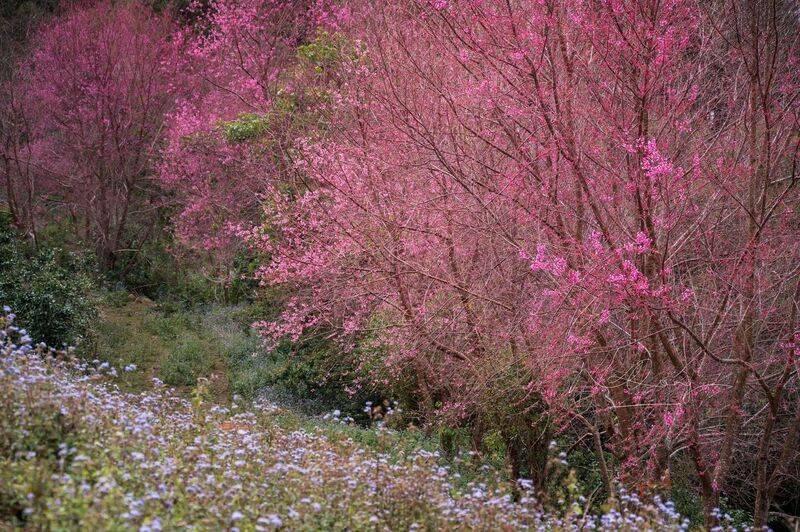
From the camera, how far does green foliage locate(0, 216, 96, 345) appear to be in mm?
10609

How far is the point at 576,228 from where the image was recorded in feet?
20.7

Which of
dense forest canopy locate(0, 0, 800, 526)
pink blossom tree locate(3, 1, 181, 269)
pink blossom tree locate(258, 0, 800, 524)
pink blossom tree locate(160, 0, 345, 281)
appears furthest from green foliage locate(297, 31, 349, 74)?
pink blossom tree locate(3, 1, 181, 269)

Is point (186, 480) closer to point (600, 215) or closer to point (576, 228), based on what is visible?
point (600, 215)

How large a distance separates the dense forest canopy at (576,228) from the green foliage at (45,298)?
305 cm

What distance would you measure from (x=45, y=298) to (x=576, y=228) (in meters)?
7.74

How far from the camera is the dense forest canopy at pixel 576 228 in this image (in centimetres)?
564

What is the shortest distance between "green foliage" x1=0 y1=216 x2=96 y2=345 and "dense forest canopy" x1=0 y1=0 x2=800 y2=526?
→ 10.0 ft

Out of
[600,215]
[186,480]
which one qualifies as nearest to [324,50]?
[600,215]

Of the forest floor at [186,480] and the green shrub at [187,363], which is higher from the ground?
the forest floor at [186,480]

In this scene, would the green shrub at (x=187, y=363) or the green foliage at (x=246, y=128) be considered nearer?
the green shrub at (x=187, y=363)

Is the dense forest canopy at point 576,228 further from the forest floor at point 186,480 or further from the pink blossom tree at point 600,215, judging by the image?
the forest floor at point 186,480

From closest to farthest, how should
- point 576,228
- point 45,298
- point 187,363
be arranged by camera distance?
point 576,228 < point 45,298 < point 187,363

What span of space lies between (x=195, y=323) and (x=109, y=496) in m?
10.9

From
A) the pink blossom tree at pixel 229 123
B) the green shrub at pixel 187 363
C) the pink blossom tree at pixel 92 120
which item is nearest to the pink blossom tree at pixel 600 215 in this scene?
the green shrub at pixel 187 363
